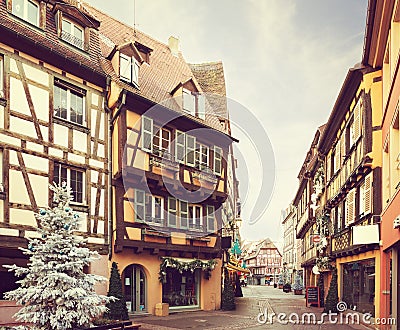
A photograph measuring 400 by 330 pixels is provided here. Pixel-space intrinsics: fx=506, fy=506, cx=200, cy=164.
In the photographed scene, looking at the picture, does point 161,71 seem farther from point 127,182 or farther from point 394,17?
point 394,17

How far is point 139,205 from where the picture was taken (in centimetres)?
→ 1975

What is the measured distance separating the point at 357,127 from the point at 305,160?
2644cm

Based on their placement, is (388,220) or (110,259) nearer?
(388,220)

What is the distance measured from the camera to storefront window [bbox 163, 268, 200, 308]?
21828 millimetres

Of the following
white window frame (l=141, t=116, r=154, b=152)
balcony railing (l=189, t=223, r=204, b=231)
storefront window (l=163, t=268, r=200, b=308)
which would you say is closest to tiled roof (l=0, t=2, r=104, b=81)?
white window frame (l=141, t=116, r=154, b=152)

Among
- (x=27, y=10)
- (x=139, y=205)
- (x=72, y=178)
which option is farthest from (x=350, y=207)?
(x=27, y=10)

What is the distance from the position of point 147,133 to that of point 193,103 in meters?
4.29

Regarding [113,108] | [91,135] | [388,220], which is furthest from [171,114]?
[388,220]

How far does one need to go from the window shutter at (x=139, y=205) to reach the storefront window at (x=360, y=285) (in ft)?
27.5

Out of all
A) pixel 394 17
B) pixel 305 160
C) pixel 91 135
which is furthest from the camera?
pixel 305 160

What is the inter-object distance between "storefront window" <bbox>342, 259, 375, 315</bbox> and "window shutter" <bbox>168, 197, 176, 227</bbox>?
24.6 ft

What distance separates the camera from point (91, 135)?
58.4 ft

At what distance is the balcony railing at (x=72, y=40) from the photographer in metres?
17.2

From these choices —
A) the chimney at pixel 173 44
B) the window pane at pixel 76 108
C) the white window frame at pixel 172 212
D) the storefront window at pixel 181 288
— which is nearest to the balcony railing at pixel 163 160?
the white window frame at pixel 172 212
